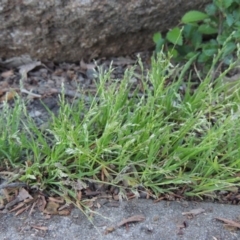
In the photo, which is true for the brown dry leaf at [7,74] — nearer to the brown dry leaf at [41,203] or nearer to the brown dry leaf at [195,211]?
the brown dry leaf at [41,203]

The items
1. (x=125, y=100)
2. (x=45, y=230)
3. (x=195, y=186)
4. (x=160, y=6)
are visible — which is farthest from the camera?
(x=160, y=6)

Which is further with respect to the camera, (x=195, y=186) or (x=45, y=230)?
(x=195, y=186)

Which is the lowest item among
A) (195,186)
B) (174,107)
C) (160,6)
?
(195,186)

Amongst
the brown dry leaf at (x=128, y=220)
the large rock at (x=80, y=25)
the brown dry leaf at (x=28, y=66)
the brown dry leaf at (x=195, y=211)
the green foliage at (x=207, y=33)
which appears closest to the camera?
the brown dry leaf at (x=128, y=220)

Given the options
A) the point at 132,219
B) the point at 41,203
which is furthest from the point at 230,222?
the point at 41,203

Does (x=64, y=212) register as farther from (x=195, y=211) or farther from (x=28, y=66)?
(x=28, y=66)

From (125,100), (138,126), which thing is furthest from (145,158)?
(125,100)

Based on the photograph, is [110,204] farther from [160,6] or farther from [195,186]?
[160,6]

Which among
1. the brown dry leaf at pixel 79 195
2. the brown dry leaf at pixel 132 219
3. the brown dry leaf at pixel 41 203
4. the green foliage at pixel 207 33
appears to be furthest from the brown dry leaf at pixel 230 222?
the green foliage at pixel 207 33
